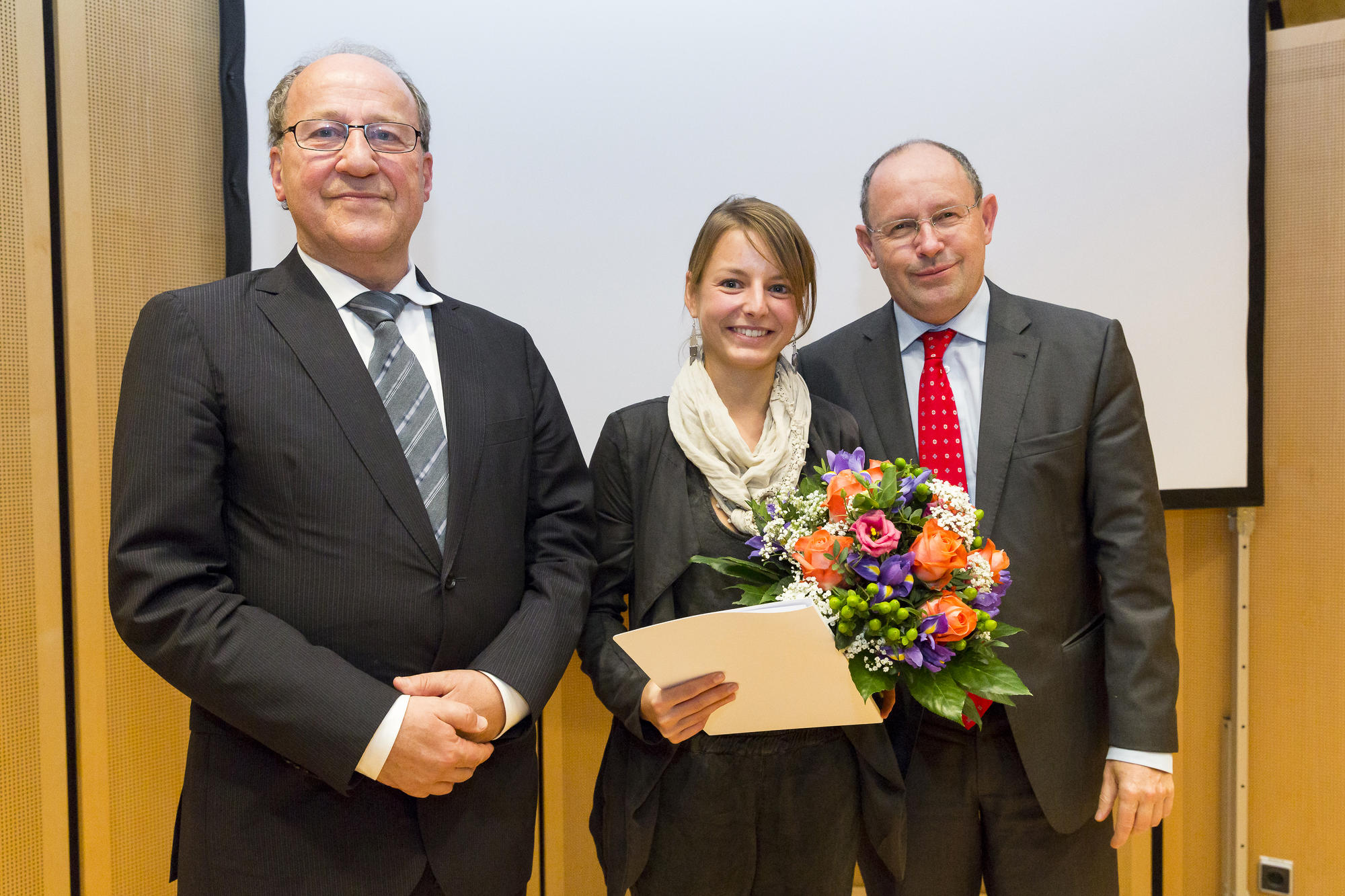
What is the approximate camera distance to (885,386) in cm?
193

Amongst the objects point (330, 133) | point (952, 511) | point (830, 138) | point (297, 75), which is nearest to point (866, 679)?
point (952, 511)

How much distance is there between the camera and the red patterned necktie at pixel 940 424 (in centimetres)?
183

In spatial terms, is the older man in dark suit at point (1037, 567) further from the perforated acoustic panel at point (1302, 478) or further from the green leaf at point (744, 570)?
the perforated acoustic panel at point (1302, 478)

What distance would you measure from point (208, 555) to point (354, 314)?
0.49 m

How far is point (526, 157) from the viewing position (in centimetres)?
248

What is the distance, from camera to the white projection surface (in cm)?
242

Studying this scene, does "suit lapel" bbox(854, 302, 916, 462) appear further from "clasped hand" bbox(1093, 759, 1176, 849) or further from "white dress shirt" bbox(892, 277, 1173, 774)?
"clasped hand" bbox(1093, 759, 1176, 849)

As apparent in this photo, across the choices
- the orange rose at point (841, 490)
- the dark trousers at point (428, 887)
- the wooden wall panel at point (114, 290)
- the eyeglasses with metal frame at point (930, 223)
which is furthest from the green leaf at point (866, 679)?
the wooden wall panel at point (114, 290)

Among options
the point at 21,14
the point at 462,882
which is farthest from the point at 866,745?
the point at 21,14

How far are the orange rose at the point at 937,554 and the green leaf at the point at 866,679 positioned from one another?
7.0 inches

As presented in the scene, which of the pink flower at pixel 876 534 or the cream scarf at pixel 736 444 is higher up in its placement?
the cream scarf at pixel 736 444

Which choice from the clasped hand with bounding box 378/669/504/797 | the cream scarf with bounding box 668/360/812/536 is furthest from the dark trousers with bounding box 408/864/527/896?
the cream scarf with bounding box 668/360/812/536

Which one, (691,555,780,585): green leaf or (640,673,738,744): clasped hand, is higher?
(691,555,780,585): green leaf

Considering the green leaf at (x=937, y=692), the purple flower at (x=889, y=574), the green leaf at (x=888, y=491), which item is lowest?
the green leaf at (x=937, y=692)
